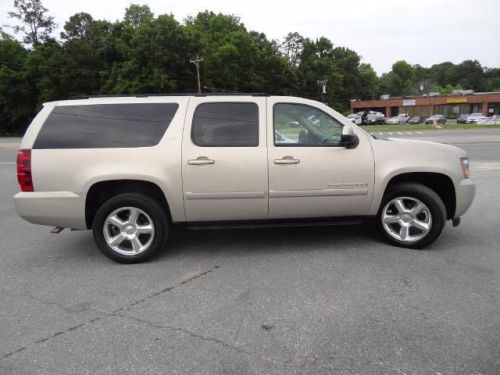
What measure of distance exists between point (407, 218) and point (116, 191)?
3.31 m

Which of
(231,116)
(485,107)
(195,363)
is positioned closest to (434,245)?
(231,116)

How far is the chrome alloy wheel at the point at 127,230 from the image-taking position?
4.44m

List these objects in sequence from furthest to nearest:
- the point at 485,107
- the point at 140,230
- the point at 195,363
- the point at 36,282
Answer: the point at 485,107
the point at 140,230
the point at 36,282
the point at 195,363

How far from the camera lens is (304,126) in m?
4.69

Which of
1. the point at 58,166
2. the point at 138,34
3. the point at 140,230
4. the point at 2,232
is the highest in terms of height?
the point at 138,34

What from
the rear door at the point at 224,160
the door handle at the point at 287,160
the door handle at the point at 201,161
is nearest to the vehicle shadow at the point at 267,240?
the rear door at the point at 224,160

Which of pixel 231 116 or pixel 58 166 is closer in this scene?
pixel 58 166

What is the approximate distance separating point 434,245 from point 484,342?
2.15m

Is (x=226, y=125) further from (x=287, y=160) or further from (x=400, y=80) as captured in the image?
(x=400, y=80)

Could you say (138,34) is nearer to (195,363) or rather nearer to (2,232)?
(2,232)

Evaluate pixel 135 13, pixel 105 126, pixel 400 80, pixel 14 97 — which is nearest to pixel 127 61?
pixel 14 97

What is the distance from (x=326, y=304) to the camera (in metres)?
3.41

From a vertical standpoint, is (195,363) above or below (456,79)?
below

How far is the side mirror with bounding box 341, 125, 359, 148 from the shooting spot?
4.39m
